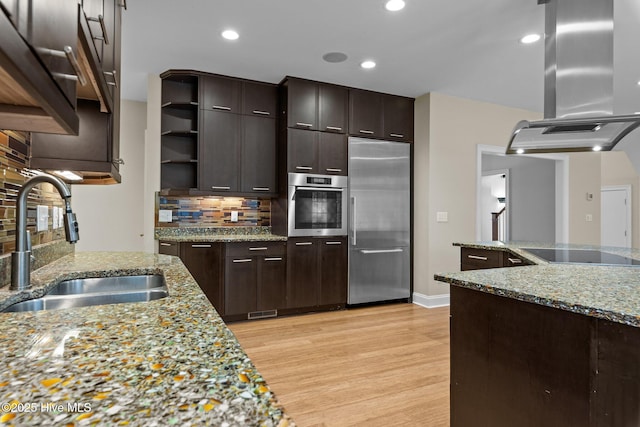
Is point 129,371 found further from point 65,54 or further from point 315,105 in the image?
point 315,105

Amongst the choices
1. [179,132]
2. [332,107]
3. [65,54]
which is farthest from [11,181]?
[332,107]

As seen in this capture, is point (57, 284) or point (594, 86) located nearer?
point (57, 284)

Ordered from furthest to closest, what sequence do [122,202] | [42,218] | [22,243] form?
[122,202], [42,218], [22,243]

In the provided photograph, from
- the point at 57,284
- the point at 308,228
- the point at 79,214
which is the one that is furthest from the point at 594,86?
the point at 79,214

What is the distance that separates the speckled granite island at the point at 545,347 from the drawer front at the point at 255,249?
8.21ft

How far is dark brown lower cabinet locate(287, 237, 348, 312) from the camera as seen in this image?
405 cm

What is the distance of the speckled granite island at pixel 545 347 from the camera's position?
1123 millimetres

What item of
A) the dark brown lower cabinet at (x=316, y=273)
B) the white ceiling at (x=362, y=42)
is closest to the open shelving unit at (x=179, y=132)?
the white ceiling at (x=362, y=42)

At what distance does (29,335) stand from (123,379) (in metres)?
0.37

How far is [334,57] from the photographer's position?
141 inches

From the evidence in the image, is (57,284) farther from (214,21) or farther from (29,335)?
(214,21)

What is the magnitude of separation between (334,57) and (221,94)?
4.23 feet

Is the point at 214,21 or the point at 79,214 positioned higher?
the point at 214,21

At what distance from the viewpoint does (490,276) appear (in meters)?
1.64
